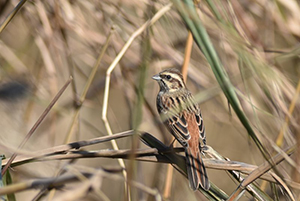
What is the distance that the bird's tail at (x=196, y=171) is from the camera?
6.17ft

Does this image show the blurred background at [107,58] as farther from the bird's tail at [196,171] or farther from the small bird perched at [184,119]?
the bird's tail at [196,171]

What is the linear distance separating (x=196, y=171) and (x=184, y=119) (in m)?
0.65

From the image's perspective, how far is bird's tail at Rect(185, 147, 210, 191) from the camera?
6.17 ft

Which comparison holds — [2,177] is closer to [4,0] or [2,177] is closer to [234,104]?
[234,104]

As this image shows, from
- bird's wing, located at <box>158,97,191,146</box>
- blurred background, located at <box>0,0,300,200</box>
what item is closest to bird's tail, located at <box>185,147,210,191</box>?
bird's wing, located at <box>158,97,191,146</box>

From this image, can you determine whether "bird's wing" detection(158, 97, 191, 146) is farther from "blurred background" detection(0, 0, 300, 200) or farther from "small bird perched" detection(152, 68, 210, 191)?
"blurred background" detection(0, 0, 300, 200)

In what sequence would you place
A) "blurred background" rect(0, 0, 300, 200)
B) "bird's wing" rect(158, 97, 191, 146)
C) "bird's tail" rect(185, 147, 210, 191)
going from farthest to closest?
"blurred background" rect(0, 0, 300, 200) → "bird's wing" rect(158, 97, 191, 146) → "bird's tail" rect(185, 147, 210, 191)

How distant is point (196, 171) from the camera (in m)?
2.05

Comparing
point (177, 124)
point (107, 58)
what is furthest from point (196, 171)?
point (107, 58)

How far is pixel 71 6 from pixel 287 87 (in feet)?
4.55

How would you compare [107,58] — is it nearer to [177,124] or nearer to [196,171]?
[177,124]

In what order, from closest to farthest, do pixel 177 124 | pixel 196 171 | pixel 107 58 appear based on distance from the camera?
1. pixel 196 171
2. pixel 177 124
3. pixel 107 58

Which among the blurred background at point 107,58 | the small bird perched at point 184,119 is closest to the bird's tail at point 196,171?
the small bird perched at point 184,119

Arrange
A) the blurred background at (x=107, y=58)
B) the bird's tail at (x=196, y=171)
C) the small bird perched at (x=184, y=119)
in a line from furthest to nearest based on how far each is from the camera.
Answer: the blurred background at (x=107, y=58) < the small bird perched at (x=184, y=119) < the bird's tail at (x=196, y=171)
